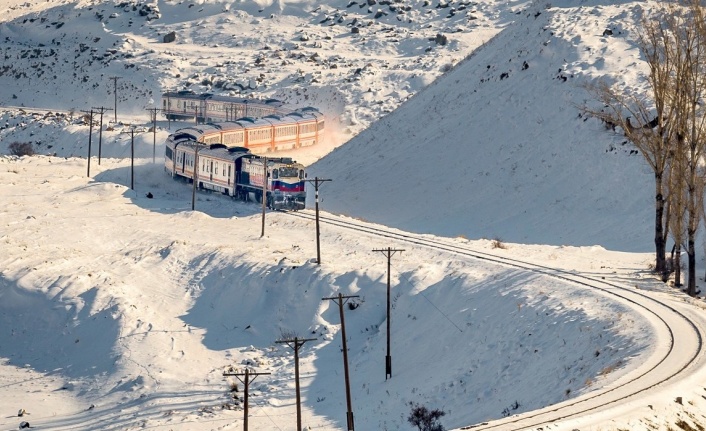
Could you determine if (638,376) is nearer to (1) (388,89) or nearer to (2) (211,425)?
(2) (211,425)

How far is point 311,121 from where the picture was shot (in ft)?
344

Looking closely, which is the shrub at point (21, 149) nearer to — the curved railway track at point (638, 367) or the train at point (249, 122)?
the train at point (249, 122)

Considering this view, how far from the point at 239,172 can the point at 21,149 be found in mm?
44083

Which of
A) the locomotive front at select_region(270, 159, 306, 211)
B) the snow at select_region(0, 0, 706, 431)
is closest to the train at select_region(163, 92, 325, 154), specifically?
the snow at select_region(0, 0, 706, 431)

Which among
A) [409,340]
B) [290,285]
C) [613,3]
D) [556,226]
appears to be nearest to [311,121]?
[613,3]

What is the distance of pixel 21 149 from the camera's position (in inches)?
4284

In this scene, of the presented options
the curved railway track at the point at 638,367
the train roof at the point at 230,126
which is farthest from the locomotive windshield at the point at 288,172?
the train roof at the point at 230,126

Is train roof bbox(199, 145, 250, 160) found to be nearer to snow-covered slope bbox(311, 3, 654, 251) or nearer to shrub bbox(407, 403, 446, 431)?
snow-covered slope bbox(311, 3, 654, 251)

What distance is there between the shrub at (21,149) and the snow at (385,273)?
7.85 ft

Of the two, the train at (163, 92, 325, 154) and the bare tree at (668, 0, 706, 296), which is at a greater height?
the bare tree at (668, 0, 706, 296)

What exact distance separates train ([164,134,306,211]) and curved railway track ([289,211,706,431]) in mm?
19914

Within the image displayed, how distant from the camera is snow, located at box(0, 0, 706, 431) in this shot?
40000 mm

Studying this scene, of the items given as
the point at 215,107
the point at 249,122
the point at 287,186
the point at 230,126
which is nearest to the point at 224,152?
the point at 287,186

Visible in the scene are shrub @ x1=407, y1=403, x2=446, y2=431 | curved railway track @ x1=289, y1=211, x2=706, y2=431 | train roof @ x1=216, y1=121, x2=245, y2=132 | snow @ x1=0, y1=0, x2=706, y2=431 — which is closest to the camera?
curved railway track @ x1=289, y1=211, x2=706, y2=431
